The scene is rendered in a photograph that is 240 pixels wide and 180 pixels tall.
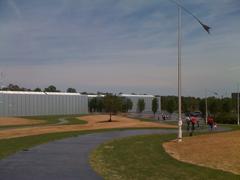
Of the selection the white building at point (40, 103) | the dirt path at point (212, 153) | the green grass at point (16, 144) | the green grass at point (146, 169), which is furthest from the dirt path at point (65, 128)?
the white building at point (40, 103)

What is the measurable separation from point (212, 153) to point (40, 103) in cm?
9533

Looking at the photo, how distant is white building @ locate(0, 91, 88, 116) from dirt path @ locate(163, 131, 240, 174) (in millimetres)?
81156

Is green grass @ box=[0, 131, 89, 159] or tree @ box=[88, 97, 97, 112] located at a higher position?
tree @ box=[88, 97, 97, 112]

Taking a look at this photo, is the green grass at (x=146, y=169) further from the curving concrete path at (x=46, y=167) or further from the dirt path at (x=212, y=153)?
the dirt path at (x=212, y=153)

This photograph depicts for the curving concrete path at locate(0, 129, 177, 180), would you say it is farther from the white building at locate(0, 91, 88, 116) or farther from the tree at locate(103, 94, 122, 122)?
the white building at locate(0, 91, 88, 116)

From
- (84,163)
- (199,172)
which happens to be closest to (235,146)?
(199,172)

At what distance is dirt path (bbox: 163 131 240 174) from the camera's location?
19.4m

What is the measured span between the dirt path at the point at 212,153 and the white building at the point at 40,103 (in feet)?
266

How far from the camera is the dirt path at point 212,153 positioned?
1944cm

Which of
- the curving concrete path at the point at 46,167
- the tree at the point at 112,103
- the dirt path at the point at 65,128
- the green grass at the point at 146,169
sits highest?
the tree at the point at 112,103

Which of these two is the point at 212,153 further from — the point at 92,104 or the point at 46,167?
the point at 92,104

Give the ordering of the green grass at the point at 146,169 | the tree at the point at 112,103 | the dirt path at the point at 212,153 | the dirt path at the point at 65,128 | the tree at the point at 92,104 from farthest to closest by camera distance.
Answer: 1. the tree at the point at 92,104
2. the tree at the point at 112,103
3. the dirt path at the point at 65,128
4. the dirt path at the point at 212,153
5. the green grass at the point at 146,169

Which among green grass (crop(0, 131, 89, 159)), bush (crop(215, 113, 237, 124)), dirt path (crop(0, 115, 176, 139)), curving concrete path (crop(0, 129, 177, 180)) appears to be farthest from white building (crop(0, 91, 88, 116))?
curving concrete path (crop(0, 129, 177, 180))

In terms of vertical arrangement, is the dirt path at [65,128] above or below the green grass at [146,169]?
below
